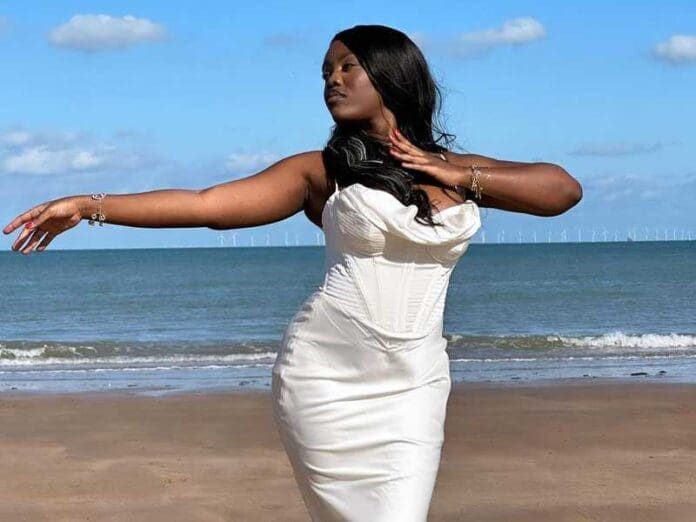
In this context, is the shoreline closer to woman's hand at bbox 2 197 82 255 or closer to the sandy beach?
the sandy beach

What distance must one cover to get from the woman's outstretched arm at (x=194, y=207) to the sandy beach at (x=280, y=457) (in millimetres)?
4470

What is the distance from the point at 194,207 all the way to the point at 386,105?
63 centimetres

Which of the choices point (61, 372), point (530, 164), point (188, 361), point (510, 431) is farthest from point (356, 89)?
point (188, 361)

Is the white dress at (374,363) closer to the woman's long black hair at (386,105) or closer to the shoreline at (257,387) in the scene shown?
the woman's long black hair at (386,105)

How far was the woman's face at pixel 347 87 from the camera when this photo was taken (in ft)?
11.5

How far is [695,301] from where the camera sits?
138 ft

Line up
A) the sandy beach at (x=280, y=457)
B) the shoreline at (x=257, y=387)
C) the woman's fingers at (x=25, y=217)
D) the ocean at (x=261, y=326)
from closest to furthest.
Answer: the woman's fingers at (x=25, y=217) → the sandy beach at (x=280, y=457) → the shoreline at (x=257, y=387) → the ocean at (x=261, y=326)

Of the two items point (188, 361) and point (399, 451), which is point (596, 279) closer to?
point (188, 361)

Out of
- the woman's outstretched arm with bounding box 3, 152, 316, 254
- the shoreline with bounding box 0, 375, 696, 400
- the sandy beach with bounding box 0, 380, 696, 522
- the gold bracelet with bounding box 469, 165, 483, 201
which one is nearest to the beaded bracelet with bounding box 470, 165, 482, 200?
the gold bracelet with bounding box 469, 165, 483, 201

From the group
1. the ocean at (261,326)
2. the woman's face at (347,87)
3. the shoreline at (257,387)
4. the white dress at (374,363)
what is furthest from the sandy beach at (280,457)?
the woman's face at (347,87)

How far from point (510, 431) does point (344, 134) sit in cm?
814

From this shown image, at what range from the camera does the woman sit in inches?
135

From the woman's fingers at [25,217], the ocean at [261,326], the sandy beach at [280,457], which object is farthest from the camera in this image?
the ocean at [261,326]

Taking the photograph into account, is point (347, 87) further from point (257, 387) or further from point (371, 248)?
point (257, 387)
